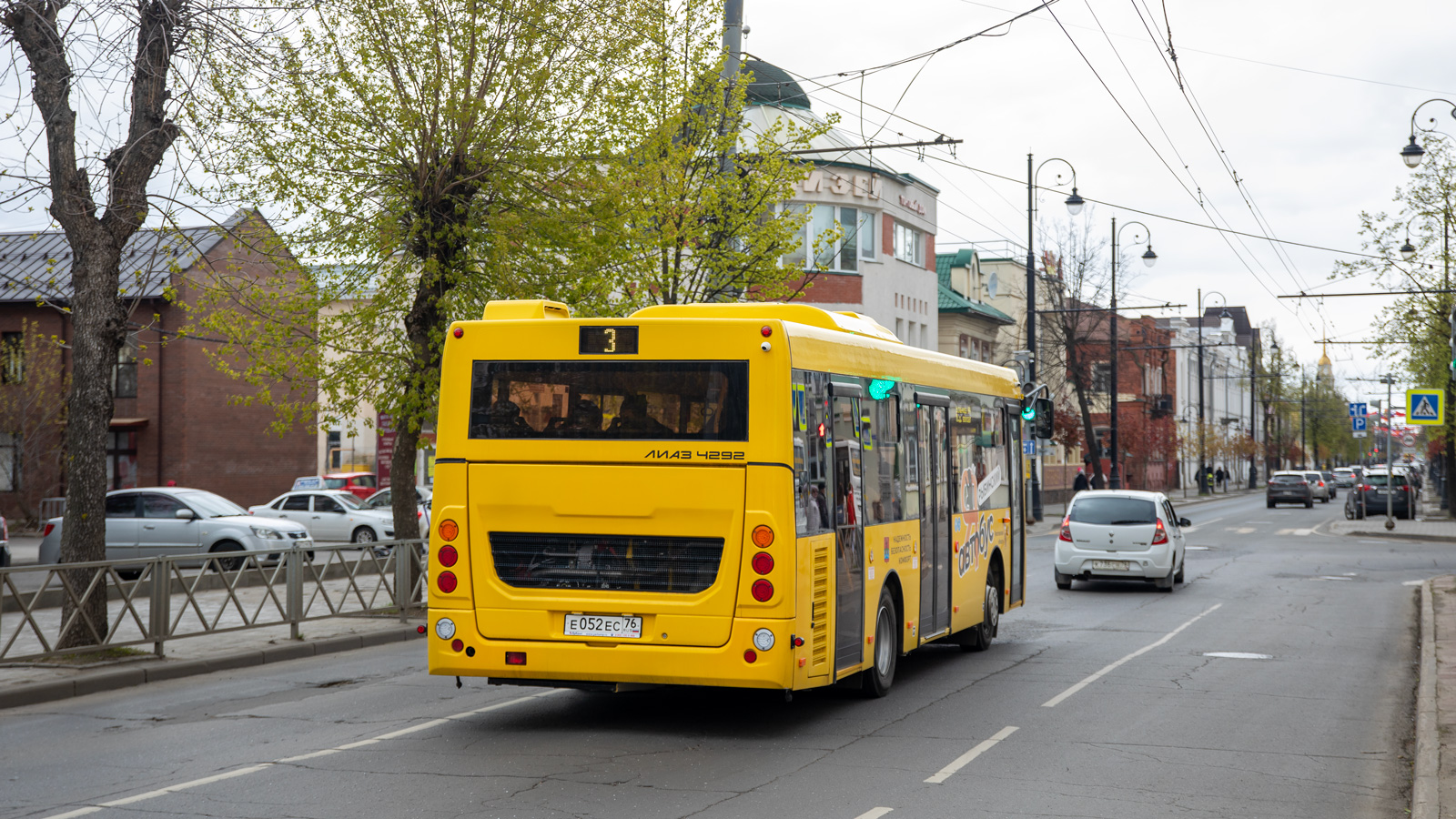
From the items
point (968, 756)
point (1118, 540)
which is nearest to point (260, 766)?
point (968, 756)

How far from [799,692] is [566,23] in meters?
10.2

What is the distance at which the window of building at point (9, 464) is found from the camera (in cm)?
4025

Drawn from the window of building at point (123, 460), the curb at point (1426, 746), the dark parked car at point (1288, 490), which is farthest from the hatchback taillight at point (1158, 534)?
the dark parked car at point (1288, 490)

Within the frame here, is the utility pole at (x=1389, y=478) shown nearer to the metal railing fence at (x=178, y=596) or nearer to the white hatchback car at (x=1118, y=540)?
the white hatchback car at (x=1118, y=540)

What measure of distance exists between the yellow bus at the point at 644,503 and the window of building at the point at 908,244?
130 ft

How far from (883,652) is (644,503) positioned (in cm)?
287

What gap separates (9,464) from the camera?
42406 millimetres

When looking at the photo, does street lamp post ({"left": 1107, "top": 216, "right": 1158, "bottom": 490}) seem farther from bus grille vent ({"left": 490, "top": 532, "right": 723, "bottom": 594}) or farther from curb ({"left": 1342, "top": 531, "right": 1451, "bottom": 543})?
bus grille vent ({"left": 490, "top": 532, "right": 723, "bottom": 594})

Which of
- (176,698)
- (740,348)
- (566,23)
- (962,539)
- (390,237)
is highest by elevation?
(566,23)

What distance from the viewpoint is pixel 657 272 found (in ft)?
69.6

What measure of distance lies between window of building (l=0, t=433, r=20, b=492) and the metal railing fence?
93.6 feet

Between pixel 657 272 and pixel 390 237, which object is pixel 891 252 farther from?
pixel 390 237

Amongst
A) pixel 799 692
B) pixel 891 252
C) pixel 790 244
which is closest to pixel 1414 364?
pixel 891 252

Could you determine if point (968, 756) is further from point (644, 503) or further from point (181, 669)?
point (181, 669)
